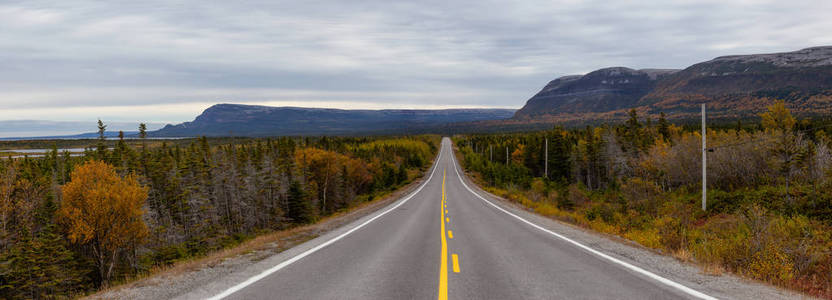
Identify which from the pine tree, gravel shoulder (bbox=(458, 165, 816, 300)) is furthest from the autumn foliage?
gravel shoulder (bbox=(458, 165, 816, 300))

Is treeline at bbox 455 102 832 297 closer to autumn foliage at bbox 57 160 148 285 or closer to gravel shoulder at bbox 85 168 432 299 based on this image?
gravel shoulder at bbox 85 168 432 299

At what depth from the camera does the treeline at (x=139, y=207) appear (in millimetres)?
27438

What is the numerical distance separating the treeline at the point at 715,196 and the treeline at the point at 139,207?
2334 centimetres

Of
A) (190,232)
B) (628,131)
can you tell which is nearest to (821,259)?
(190,232)

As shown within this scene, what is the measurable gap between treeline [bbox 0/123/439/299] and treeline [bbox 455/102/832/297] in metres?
23.3

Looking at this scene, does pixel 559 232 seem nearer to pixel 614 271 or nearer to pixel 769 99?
pixel 614 271

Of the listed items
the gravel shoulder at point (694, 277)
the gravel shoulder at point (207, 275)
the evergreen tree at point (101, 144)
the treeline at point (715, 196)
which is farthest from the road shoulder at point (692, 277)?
the evergreen tree at point (101, 144)

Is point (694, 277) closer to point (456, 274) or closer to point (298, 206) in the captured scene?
point (456, 274)

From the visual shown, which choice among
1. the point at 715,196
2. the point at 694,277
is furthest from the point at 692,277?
the point at 715,196

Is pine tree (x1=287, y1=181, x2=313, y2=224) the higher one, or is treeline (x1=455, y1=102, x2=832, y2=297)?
treeline (x1=455, y1=102, x2=832, y2=297)

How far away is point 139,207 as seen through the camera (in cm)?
3572

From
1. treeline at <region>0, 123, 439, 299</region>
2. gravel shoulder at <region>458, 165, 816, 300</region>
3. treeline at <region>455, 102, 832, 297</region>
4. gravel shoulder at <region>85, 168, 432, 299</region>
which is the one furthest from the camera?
treeline at <region>0, 123, 439, 299</region>

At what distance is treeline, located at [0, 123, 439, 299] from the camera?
27.4 m

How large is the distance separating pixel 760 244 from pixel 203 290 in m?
10.1
